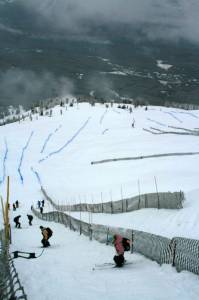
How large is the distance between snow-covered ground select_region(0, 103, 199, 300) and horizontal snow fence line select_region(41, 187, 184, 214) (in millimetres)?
726

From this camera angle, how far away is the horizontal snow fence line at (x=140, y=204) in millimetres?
30766

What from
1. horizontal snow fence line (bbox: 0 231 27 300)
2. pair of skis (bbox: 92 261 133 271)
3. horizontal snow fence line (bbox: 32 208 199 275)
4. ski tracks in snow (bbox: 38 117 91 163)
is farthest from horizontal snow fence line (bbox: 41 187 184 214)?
ski tracks in snow (bbox: 38 117 91 163)

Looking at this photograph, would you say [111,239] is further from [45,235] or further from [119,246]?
[119,246]

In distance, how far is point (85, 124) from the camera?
110 m

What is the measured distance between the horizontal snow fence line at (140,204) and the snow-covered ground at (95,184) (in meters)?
0.73

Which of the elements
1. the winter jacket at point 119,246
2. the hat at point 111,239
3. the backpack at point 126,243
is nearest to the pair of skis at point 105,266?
the winter jacket at point 119,246

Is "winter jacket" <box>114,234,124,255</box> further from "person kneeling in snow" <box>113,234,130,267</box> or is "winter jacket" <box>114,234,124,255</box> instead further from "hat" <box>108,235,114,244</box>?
"hat" <box>108,235,114,244</box>

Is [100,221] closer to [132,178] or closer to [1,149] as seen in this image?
[132,178]

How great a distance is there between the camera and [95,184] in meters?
54.6

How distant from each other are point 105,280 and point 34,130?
93393 mm

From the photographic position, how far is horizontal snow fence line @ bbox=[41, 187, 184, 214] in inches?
1211

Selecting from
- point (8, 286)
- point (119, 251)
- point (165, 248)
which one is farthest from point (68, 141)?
point (8, 286)

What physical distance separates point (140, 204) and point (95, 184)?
2082 centimetres

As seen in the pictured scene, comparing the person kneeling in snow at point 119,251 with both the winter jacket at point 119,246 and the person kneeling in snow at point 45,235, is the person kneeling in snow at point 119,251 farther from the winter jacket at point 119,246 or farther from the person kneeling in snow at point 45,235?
the person kneeling in snow at point 45,235
